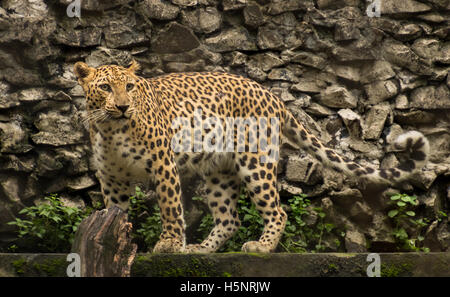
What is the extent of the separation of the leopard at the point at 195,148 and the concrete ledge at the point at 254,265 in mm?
447

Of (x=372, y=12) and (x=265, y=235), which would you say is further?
(x=372, y=12)

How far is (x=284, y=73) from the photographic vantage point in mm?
7680

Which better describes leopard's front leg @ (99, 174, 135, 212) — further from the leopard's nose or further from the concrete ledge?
the concrete ledge

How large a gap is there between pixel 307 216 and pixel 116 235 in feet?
11.1

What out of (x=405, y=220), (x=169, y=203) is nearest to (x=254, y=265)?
(x=169, y=203)

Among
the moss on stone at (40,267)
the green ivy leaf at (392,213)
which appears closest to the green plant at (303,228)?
the green ivy leaf at (392,213)

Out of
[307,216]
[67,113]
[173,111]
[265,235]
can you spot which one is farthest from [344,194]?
[67,113]

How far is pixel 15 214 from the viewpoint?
704 cm

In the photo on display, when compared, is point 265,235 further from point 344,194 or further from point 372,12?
point 372,12

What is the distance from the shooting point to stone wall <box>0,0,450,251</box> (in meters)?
7.18

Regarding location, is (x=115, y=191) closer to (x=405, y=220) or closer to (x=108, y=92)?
(x=108, y=92)

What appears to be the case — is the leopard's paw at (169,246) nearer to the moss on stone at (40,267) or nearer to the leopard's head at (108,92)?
the moss on stone at (40,267)

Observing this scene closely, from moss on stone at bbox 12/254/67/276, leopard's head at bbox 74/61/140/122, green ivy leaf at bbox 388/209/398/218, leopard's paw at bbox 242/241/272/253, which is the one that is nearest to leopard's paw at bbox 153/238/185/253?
leopard's paw at bbox 242/241/272/253

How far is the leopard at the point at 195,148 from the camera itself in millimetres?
5613
